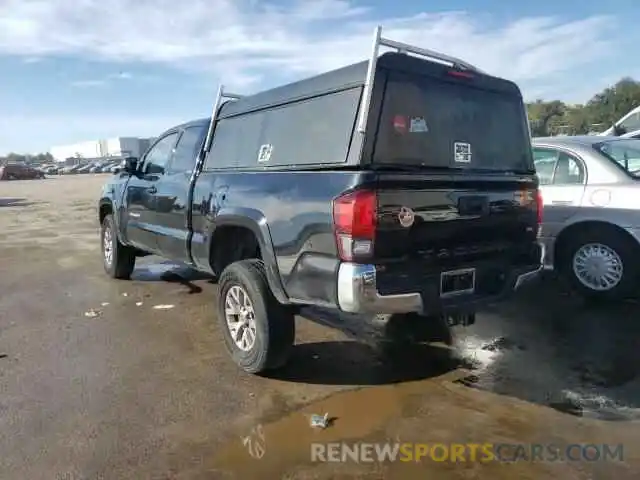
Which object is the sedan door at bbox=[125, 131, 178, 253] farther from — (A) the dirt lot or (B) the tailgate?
(B) the tailgate

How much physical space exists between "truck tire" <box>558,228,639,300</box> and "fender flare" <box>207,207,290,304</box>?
3646 millimetres

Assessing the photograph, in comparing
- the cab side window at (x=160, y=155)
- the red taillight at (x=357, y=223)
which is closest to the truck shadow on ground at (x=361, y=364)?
the red taillight at (x=357, y=223)

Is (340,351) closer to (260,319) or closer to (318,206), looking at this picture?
(260,319)

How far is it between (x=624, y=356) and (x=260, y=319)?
114 inches

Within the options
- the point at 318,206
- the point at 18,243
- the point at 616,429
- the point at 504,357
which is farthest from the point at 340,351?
the point at 18,243

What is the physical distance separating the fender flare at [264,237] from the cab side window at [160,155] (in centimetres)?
204

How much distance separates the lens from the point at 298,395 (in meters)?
3.96

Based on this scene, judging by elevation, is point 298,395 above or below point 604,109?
Result: below

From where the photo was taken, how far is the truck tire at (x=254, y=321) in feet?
13.5

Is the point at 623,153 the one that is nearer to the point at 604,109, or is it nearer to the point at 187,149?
the point at 187,149

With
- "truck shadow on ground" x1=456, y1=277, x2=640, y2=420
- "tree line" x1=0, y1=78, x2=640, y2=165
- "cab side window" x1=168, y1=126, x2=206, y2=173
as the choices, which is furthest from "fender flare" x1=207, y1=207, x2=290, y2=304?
"tree line" x1=0, y1=78, x2=640, y2=165

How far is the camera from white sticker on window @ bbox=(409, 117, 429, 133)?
12.5 ft

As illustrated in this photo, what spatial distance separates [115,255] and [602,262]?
19.2 ft

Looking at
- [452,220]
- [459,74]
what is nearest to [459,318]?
[452,220]
